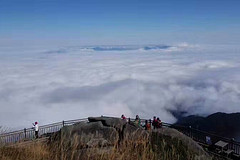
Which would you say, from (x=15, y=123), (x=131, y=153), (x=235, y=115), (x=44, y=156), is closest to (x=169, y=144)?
(x=131, y=153)

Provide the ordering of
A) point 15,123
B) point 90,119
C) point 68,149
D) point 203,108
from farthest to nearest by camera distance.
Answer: point 203,108 → point 15,123 → point 90,119 → point 68,149

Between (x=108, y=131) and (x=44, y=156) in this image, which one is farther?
(x=108, y=131)

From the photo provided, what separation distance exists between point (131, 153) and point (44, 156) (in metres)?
1.84

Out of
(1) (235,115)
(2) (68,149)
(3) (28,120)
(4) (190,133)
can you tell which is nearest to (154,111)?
(3) (28,120)

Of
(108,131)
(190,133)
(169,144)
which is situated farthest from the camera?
(190,133)

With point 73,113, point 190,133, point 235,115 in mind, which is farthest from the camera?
point 73,113

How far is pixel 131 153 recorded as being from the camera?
572 cm

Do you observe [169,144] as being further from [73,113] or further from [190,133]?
[73,113]

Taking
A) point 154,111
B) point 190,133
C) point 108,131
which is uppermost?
point 108,131

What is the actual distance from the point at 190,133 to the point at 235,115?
79.2 metres

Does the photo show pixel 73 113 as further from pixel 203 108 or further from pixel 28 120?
pixel 203 108

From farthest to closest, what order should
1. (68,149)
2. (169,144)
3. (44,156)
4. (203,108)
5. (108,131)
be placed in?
1. (203,108)
2. (108,131)
3. (169,144)
4. (68,149)
5. (44,156)

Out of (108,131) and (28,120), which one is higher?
(108,131)

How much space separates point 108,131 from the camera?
14.3m
